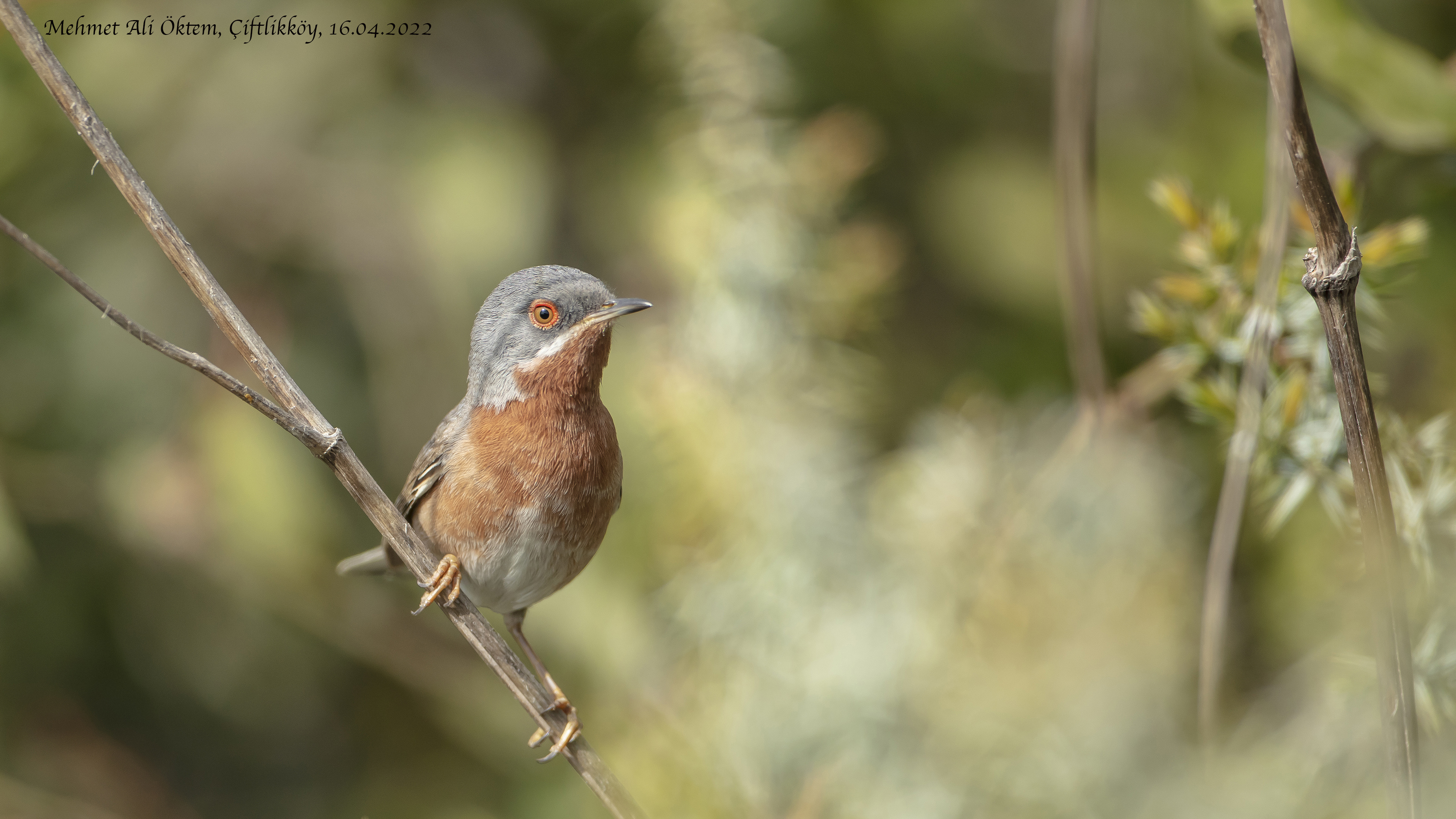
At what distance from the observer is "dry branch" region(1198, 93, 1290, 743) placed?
1.90 meters

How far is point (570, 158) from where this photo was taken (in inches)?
173

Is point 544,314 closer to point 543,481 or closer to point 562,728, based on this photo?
point 543,481

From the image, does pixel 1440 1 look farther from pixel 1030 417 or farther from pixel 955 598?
pixel 955 598

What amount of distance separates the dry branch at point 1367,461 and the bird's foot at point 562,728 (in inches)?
49.4

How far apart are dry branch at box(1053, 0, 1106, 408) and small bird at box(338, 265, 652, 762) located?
3.80 feet

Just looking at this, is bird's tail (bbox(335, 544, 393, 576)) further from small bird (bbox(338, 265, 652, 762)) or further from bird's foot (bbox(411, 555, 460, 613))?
bird's foot (bbox(411, 555, 460, 613))

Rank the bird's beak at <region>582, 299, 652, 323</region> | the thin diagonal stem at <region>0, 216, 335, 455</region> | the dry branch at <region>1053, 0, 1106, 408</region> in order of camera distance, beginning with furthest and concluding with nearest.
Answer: the dry branch at <region>1053, 0, 1106, 408</region> < the bird's beak at <region>582, 299, 652, 323</region> < the thin diagonal stem at <region>0, 216, 335, 455</region>

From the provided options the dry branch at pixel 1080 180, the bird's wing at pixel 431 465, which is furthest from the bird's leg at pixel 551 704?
the dry branch at pixel 1080 180

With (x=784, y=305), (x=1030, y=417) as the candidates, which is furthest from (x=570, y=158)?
(x=1030, y=417)

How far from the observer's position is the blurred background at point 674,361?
2.47 m

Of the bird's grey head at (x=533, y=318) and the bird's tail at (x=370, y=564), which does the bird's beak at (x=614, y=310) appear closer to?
the bird's grey head at (x=533, y=318)

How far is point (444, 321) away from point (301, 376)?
632 millimetres

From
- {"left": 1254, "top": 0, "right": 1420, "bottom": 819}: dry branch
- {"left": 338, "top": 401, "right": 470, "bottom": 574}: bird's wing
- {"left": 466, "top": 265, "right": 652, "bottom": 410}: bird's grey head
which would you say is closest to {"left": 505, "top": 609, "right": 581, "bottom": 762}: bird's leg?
{"left": 338, "top": 401, "right": 470, "bottom": 574}: bird's wing

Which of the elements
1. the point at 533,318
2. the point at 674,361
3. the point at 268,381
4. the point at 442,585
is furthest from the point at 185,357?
the point at 674,361
